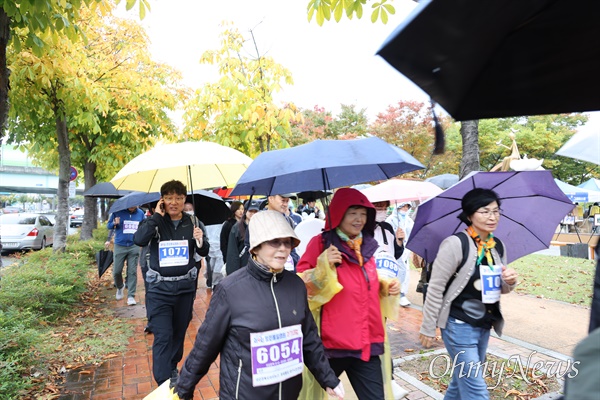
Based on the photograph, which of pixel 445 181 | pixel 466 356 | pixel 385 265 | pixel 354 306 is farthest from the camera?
pixel 445 181

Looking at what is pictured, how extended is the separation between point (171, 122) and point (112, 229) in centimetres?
864

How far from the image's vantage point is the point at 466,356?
287 cm

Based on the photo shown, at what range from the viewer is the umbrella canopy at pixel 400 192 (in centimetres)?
526

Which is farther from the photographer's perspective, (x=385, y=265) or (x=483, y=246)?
(x=385, y=265)

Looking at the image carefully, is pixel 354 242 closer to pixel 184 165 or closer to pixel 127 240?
pixel 184 165

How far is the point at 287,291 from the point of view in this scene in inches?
92.8

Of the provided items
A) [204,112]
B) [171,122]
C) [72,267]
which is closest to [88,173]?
[171,122]

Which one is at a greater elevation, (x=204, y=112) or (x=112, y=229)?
(x=204, y=112)

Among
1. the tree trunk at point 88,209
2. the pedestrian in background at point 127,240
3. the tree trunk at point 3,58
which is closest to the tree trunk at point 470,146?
the tree trunk at point 3,58

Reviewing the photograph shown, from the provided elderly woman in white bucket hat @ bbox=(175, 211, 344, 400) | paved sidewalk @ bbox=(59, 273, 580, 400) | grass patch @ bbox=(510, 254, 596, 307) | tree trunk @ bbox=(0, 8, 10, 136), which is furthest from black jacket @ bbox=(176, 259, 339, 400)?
grass patch @ bbox=(510, 254, 596, 307)

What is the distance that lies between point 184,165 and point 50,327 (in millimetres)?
4154

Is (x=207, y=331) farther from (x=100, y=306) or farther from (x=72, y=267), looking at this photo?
(x=72, y=267)

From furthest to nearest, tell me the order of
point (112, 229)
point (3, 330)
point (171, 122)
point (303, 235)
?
point (171, 122), point (112, 229), point (303, 235), point (3, 330)

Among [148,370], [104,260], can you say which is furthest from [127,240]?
[148,370]
